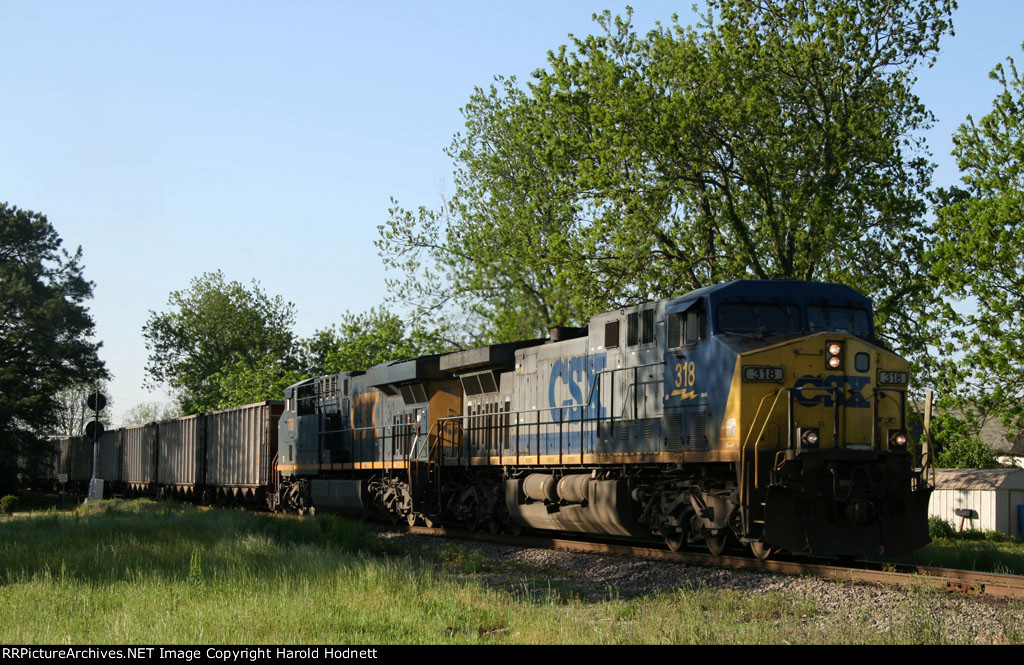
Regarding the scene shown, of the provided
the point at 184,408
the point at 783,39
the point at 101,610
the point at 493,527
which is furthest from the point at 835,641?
the point at 184,408

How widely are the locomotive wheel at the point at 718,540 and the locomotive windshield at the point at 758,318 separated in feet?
9.14

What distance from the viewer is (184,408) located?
267 feet

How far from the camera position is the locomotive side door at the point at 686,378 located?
13.9 meters

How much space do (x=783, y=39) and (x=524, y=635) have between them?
74.9ft

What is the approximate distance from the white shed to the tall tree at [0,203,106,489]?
120ft

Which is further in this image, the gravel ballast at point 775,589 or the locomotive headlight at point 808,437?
the locomotive headlight at point 808,437

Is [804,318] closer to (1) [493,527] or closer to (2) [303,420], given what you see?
(1) [493,527]

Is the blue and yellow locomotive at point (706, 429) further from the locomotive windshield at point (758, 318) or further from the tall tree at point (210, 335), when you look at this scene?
the tall tree at point (210, 335)

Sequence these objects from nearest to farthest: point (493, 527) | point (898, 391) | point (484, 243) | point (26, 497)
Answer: point (898, 391) < point (493, 527) < point (484, 243) < point (26, 497)

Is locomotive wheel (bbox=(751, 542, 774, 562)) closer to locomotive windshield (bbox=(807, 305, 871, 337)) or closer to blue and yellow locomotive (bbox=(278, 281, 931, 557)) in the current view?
blue and yellow locomotive (bbox=(278, 281, 931, 557))

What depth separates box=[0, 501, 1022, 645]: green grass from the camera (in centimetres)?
822

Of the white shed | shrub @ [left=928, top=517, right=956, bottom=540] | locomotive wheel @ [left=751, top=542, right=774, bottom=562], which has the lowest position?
shrub @ [left=928, top=517, right=956, bottom=540]

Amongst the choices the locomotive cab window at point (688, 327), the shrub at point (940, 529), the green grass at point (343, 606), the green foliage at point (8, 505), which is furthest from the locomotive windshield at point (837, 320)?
the green foliage at point (8, 505)

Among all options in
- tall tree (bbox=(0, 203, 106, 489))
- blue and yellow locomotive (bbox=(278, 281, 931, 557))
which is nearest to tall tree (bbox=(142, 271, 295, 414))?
tall tree (bbox=(0, 203, 106, 489))
